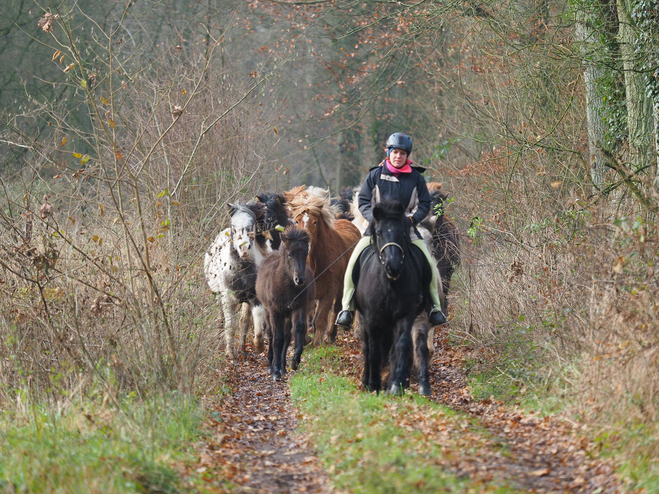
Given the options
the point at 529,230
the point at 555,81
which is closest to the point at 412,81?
the point at 555,81

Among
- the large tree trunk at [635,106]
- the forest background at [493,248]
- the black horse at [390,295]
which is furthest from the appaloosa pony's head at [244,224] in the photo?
the large tree trunk at [635,106]

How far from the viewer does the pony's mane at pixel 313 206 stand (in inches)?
506

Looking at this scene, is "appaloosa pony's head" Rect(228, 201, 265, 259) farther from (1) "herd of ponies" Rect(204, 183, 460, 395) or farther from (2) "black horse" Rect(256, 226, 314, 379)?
(2) "black horse" Rect(256, 226, 314, 379)

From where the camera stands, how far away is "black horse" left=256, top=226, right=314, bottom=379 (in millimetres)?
11406

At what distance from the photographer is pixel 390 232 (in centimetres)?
879

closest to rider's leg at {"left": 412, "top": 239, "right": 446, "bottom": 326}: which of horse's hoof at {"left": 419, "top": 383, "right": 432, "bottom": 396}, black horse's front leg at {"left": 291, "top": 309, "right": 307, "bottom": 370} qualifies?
horse's hoof at {"left": 419, "top": 383, "right": 432, "bottom": 396}

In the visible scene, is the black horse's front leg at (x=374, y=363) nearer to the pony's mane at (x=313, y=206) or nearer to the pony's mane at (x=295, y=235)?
the pony's mane at (x=295, y=235)

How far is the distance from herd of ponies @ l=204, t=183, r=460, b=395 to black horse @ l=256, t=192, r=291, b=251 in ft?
0.07

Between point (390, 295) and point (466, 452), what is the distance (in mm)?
2963

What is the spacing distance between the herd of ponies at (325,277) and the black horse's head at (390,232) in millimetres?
12

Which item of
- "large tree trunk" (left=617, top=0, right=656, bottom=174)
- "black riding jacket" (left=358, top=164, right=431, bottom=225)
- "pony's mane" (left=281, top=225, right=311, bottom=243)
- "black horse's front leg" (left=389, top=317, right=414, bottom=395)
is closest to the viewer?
"black horse's front leg" (left=389, top=317, right=414, bottom=395)

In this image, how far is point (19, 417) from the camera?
730 cm

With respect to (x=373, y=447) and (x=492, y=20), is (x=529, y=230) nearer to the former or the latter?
(x=492, y=20)

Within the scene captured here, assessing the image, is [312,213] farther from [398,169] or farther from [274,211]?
[398,169]
